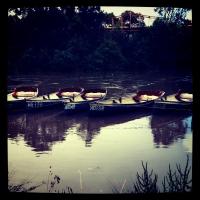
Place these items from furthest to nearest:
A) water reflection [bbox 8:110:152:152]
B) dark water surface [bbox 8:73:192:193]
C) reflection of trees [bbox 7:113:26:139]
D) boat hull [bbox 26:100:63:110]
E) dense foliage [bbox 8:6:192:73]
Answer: boat hull [bbox 26:100:63:110] < water reflection [bbox 8:110:152:152] < reflection of trees [bbox 7:113:26:139] < dense foliage [bbox 8:6:192:73] < dark water surface [bbox 8:73:192:193]

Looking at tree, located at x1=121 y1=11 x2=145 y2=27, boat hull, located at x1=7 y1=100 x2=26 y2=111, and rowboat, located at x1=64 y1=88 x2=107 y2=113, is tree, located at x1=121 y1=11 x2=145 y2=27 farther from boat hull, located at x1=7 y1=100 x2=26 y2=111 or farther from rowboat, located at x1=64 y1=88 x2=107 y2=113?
boat hull, located at x1=7 y1=100 x2=26 y2=111

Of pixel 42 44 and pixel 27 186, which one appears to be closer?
pixel 27 186

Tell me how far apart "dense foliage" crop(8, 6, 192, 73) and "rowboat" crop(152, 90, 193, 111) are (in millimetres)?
915

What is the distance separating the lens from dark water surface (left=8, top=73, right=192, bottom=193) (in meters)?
4.91

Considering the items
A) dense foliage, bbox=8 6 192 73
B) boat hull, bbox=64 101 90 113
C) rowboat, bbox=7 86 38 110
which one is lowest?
Answer: boat hull, bbox=64 101 90 113

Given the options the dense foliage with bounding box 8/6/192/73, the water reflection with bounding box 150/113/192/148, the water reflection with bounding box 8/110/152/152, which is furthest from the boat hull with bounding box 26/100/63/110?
the water reflection with bounding box 150/113/192/148

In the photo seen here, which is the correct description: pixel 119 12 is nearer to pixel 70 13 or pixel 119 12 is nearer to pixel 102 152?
pixel 70 13

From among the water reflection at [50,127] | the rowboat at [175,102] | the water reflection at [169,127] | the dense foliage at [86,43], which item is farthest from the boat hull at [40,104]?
the rowboat at [175,102]

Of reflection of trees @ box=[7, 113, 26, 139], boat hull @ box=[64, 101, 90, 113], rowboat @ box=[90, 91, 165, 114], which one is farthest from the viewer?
rowboat @ box=[90, 91, 165, 114]

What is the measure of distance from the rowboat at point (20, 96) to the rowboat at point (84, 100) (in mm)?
737

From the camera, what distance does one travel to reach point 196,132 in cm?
316

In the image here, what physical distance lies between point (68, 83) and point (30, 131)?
1499mm

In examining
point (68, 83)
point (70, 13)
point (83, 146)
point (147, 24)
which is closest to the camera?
point (147, 24)

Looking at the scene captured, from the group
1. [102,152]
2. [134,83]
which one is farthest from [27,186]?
[134,83]
